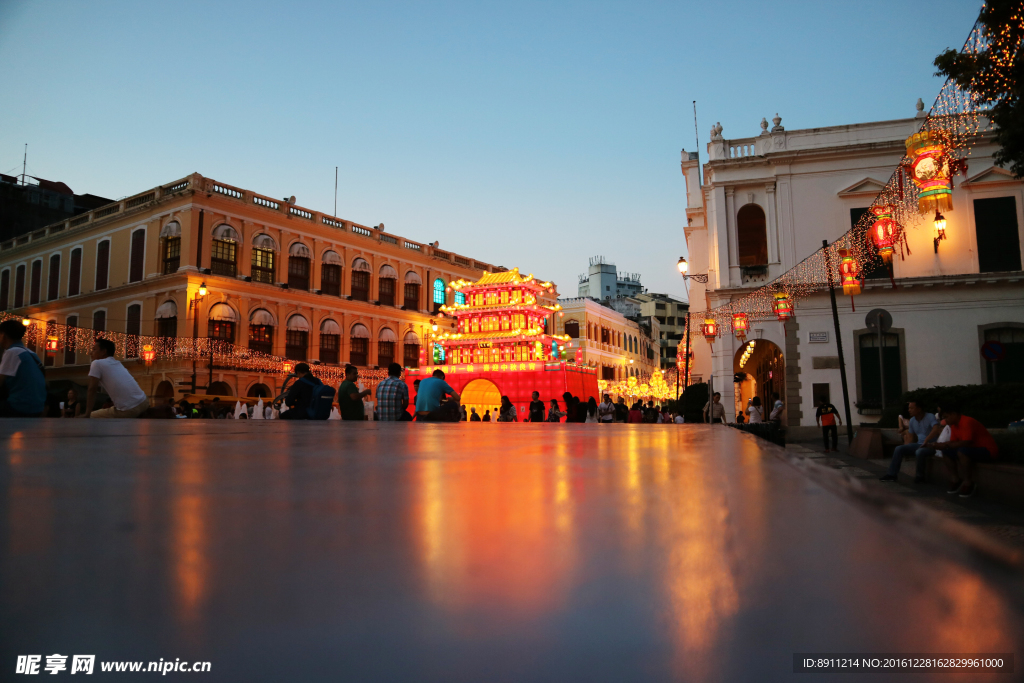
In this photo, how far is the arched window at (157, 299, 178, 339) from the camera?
26.2m

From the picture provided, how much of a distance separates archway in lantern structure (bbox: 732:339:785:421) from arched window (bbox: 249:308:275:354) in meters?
18.9

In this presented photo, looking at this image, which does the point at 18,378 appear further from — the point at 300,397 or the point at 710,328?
the point at 710,328

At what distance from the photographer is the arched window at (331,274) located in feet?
102

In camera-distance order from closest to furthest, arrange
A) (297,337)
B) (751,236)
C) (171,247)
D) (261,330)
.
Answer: (751,236), (171,247), (261,330), (297,337)

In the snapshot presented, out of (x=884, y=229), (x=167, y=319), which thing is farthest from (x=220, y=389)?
(x=884, y=229)

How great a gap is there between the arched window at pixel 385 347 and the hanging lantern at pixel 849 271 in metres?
23.2

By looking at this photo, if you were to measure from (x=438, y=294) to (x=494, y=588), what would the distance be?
36.5m

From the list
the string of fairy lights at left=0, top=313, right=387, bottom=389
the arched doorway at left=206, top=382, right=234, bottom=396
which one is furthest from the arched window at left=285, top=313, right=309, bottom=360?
the arched doorway at left=206, top=382, right=234, bottom=396

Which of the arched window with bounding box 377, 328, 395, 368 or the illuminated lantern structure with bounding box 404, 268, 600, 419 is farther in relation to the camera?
the arched window with bounding box 377, 328, 395, 368

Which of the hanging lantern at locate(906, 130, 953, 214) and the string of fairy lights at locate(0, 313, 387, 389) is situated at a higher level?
the hanging lantern at locate(906, 130, 953, 214)

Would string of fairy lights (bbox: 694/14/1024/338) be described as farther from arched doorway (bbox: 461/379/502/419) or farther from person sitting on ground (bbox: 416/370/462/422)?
arched doorway (bbox: 461/379/502/419)

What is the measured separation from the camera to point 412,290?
116 feet

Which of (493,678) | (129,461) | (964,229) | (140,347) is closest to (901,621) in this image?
(493,678)

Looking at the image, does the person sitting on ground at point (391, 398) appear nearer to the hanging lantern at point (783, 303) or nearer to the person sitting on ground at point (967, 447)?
the person sitting on ground at point (967, 447)
